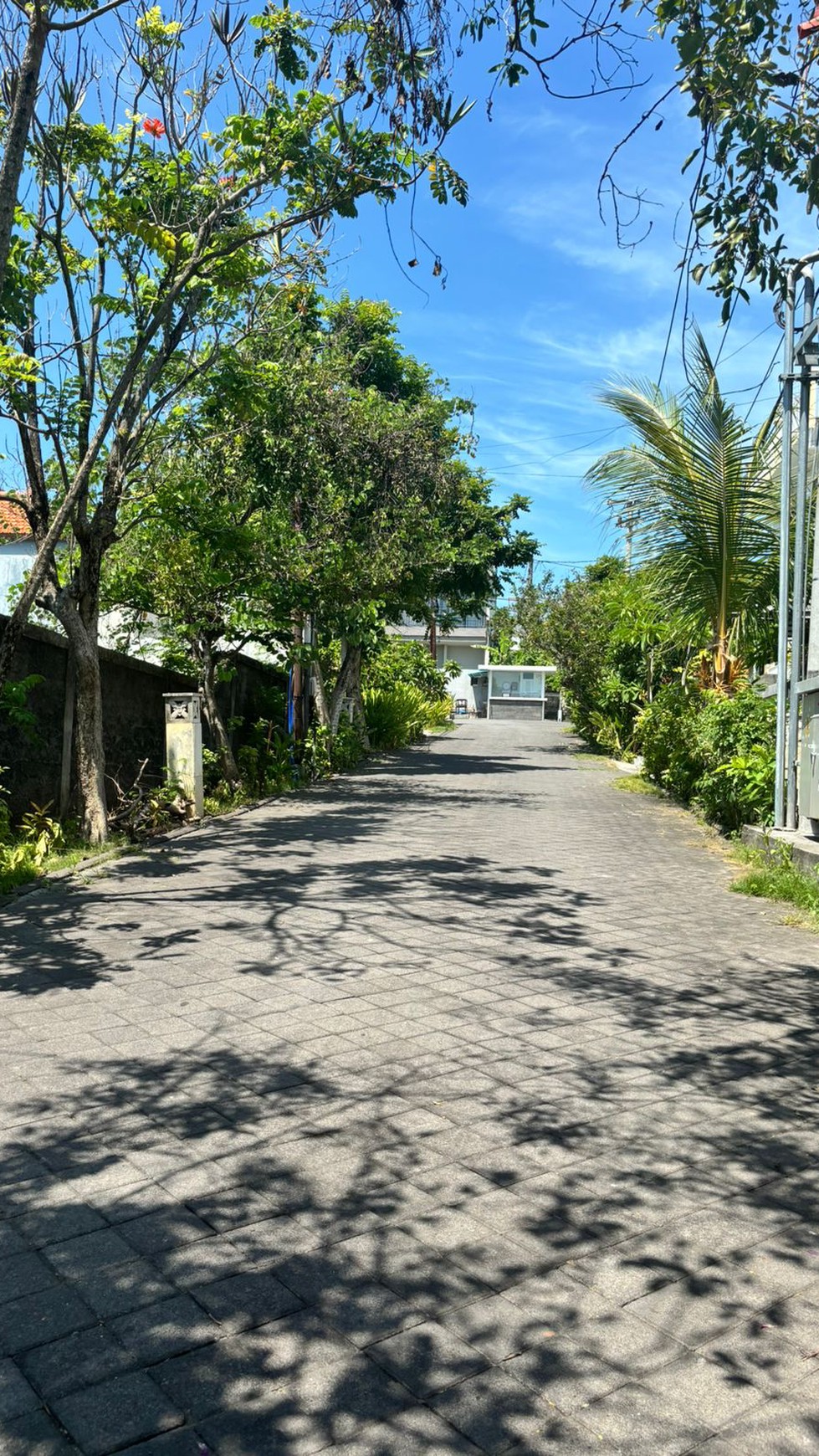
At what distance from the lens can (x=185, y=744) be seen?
1196cm

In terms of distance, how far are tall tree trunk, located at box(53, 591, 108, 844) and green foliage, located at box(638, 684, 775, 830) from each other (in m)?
5.75

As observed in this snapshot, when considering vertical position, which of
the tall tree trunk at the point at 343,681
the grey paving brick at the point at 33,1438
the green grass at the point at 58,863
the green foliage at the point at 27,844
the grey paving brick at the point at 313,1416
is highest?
the tall tree trunk at the point at 343,681

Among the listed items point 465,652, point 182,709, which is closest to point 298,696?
point 182,709

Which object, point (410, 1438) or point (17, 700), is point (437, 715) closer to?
point (17, 700)

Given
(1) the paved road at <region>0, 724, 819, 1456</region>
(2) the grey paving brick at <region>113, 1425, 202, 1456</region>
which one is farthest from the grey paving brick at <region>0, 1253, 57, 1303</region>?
(2) the grey paving brick at <region>113, 1425, 202, 1456</region>

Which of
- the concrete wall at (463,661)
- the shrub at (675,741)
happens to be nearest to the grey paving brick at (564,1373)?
the shrub at (675,741)

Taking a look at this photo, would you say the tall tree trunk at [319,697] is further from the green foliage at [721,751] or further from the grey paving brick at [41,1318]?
the grey paving brick at [41,1318]

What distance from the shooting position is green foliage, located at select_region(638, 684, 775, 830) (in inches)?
416

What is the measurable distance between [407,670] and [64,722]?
91.4 feet

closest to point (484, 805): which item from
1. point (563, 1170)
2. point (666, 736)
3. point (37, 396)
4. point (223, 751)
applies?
point (666, 736)

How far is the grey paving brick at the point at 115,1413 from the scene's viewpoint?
2.40 meters

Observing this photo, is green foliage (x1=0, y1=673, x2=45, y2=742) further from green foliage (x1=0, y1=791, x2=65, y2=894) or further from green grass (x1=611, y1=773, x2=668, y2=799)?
green grass (x1=611, y1=773, x2=668, y2=799)

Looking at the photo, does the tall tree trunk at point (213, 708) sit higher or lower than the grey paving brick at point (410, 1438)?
higher

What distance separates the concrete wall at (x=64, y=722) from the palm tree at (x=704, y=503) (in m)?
5.52
